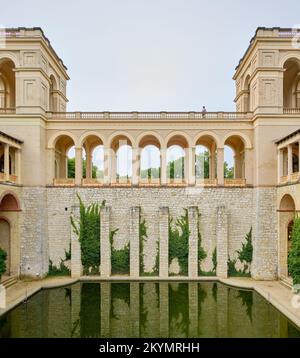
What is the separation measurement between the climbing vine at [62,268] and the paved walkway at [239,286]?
83 centimetres

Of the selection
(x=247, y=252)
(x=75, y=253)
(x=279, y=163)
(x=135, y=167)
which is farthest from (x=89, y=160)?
(x=279, y=163)

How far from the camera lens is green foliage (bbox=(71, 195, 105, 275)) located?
20891 mm

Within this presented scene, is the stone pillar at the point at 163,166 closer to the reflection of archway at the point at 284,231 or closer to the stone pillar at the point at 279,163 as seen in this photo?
the stone pillar at the point at 279,163

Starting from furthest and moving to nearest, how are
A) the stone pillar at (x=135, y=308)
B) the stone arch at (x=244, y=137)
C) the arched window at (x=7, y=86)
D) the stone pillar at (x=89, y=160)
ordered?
the stone pillar at (x=89, y=160)
the arched window at (x=7, y=86)
the stone arch at (x=244, y=137)
the stone pillar at (x=135, y=308)

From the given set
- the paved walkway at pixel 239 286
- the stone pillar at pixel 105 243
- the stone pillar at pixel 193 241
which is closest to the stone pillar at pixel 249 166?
the stone pillar at pixel 193 241

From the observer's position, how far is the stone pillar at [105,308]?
41.6 ft

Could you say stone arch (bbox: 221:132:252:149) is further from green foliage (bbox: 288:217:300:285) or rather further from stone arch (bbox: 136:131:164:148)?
green foliage (bbox: 288:217:300:285)

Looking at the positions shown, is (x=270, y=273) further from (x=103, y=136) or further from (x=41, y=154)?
(x=41, y=154)

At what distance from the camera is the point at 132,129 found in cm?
2198

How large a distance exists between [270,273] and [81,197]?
548 inches

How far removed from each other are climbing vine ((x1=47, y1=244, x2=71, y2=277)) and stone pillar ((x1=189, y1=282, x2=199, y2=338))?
8624mm

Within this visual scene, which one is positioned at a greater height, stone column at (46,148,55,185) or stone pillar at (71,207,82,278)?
stone column at (46,148,55,185)

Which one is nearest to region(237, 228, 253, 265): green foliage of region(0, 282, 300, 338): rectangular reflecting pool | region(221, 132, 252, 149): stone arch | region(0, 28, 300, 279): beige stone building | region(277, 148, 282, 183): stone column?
region(0, 28, 300, 279): beige stone building

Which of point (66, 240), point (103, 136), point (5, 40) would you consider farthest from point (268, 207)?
point (5, 40)
